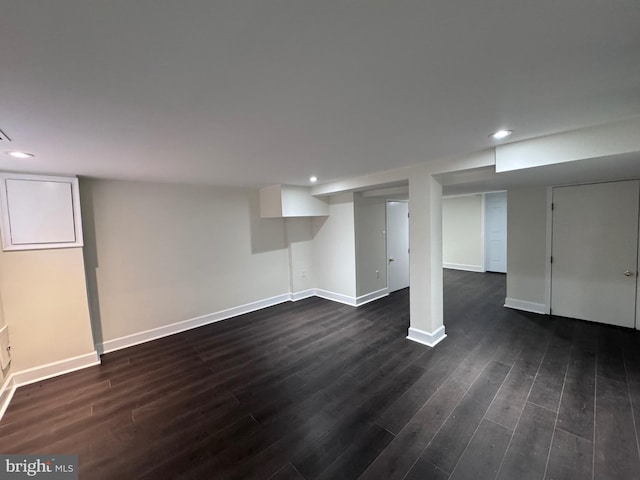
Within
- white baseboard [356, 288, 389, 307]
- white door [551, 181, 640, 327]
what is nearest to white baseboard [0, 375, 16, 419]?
white baseboard [356, 288, 389, 307]

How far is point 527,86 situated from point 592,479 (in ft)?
7.46

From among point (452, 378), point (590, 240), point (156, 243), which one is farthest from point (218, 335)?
point (590, 240)

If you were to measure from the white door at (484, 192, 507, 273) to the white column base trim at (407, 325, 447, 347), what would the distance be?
188 inches

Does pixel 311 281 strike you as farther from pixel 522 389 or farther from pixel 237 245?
pixel 522 389

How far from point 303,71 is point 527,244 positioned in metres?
4.62

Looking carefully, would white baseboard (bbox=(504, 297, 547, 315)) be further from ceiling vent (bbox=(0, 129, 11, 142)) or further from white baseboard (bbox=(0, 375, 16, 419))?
white baseboard (bbox=(0, 375, 16, 419))

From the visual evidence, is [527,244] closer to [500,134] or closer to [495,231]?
[500,134]

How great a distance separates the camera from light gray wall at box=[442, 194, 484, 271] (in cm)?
719

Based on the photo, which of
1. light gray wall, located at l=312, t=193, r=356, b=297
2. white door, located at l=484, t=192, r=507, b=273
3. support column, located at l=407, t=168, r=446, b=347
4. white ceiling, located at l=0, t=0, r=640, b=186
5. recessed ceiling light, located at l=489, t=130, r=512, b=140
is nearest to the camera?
white ceiling, located at l=0, t=0, r=640, b=186

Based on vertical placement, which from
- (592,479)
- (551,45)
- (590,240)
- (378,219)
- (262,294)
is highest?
(551,45)

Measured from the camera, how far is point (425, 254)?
3145 mm

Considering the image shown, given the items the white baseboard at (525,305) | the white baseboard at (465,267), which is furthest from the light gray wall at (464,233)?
the white baseboard at (525,305)

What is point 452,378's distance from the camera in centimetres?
257

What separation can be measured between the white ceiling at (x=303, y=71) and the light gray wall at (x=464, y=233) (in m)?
5.88
